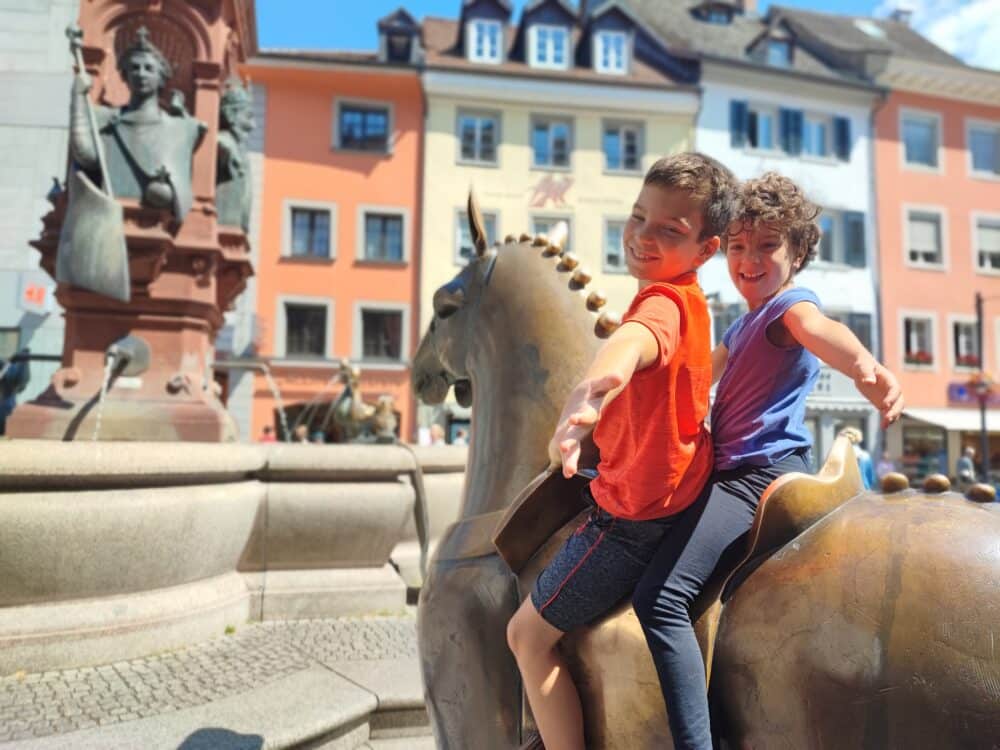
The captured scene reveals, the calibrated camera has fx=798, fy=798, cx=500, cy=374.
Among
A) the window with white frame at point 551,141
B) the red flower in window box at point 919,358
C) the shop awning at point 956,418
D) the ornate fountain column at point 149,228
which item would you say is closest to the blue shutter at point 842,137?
the red flower in window box at point 919,358

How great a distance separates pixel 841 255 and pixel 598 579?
89.4ft

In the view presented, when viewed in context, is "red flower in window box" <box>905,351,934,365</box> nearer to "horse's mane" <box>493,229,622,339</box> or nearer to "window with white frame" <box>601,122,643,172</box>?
"window with white frame" <box>601,122,643,172</box>

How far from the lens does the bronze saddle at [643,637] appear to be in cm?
A: 151

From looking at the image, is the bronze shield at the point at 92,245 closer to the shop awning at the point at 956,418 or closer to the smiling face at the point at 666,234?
the smiling face at the point at 666,234

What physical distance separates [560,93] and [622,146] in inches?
102

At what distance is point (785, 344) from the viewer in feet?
5.55

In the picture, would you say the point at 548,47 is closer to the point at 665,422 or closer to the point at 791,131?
the point at 791,131

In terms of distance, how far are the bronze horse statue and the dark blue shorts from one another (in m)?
0.06

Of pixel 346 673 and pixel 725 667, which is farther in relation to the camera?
pixel 346 673

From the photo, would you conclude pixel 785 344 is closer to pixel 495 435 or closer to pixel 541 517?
pixel 541 517

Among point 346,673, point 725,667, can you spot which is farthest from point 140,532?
point 725,667

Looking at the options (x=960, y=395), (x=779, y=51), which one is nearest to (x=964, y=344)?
(x=960, y=395)

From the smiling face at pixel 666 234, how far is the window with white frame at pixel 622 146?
24.7 m

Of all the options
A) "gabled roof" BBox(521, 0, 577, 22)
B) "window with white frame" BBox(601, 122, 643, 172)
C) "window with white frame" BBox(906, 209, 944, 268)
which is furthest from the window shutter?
"gabled roof" BBox(521, 0, 577, 22)
